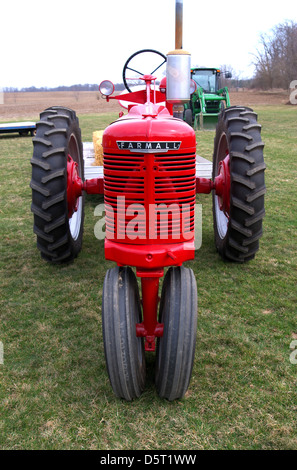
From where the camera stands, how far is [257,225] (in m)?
3.62

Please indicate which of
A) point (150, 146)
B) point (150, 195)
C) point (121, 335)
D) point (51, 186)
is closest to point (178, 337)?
point (121, 335)

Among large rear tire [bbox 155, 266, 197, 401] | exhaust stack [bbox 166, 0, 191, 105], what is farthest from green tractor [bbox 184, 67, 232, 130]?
large rear tire [bbox 155, 266, 197, 401]

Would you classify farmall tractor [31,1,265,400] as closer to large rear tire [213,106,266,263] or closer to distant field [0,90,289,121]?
large rear tire [213,106,266,263]

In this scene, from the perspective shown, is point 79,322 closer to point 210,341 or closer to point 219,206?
point 210,341

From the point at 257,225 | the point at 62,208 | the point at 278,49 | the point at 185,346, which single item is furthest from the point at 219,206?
the point at 278,49

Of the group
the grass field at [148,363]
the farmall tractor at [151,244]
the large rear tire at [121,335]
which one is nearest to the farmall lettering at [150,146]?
the farmall tractor at [151,244]

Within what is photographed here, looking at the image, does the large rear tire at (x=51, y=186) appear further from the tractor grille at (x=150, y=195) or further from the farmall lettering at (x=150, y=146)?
the farmall lettering at (x=150, y=146)

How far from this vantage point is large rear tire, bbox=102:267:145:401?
2.16m

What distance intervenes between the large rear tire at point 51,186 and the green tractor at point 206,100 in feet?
36.0

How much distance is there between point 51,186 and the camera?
3471 mm

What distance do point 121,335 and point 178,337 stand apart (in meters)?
0.30

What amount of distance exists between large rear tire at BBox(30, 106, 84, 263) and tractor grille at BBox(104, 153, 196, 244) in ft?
4.16

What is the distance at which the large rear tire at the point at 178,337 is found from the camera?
2180 mm

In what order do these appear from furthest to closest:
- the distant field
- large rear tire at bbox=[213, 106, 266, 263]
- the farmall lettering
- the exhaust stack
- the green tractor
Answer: the distant field
the green tractor
large rear tire at bbox=[213, 106, 266, 263]
the exhaust stack
the farmall lettering
